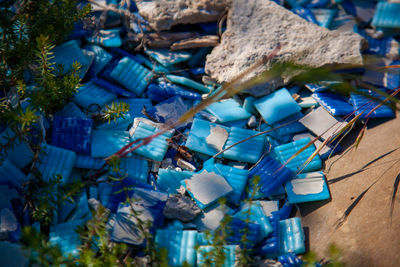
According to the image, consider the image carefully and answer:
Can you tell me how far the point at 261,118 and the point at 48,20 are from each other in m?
1.95

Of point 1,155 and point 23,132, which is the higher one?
point 23,132

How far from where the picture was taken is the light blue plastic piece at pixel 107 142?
2623 millimetres

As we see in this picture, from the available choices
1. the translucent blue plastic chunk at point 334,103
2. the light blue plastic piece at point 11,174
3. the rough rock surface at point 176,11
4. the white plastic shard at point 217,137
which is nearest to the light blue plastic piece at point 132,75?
the rough rock surface at point 176,11

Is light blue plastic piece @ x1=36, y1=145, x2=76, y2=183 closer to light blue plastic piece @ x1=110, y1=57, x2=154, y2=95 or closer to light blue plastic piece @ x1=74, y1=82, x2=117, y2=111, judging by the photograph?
light blue plastic piece @ x1=74, y1=82, x2=117, y2=111

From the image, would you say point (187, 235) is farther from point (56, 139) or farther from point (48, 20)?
point (48, 20)

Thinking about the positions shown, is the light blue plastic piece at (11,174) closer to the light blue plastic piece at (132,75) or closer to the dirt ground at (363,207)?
the light blue plastic piece at (132,75)

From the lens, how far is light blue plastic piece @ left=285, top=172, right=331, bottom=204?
252cm

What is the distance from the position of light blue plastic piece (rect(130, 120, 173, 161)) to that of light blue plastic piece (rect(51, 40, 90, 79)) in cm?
78

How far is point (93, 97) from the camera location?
2971 mm

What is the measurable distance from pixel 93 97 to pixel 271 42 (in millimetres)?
1653

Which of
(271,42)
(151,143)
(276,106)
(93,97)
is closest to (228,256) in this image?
(151,143)

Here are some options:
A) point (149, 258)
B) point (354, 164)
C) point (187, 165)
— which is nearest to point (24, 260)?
point (149, 258)

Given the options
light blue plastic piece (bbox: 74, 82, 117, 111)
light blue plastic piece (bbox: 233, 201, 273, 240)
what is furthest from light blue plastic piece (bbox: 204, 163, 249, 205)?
light blue plastic piece (bbox: 74, 82, 117, 111)

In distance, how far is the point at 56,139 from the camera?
8.66 feet
